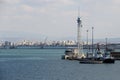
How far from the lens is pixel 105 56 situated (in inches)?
3511

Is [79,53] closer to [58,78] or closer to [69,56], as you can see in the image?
[69,56]

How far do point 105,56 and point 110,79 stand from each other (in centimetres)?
3822

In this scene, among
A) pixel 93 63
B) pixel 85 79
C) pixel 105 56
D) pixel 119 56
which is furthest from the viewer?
pixel 119 56

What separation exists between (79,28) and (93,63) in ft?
85.5

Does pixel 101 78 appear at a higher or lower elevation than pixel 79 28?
lower

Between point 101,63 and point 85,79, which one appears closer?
point 85,79

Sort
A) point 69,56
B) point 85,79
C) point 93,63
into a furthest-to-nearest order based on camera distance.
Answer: point 69,56 → point 93,63 → point 85,79

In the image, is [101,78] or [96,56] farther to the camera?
[96,56]

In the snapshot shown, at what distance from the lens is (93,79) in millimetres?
50906

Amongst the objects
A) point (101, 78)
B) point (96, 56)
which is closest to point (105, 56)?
point (96, 56)

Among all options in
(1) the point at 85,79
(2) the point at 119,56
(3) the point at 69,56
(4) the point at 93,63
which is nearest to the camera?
(1) the point at 85,79

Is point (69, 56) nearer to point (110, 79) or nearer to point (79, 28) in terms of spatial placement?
point (79, 28)

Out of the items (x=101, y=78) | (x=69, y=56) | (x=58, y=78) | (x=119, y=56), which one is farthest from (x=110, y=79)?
(x=119, y=56)

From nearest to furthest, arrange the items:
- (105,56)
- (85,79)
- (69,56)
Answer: (85,79) < (105,56) < (69,56)
